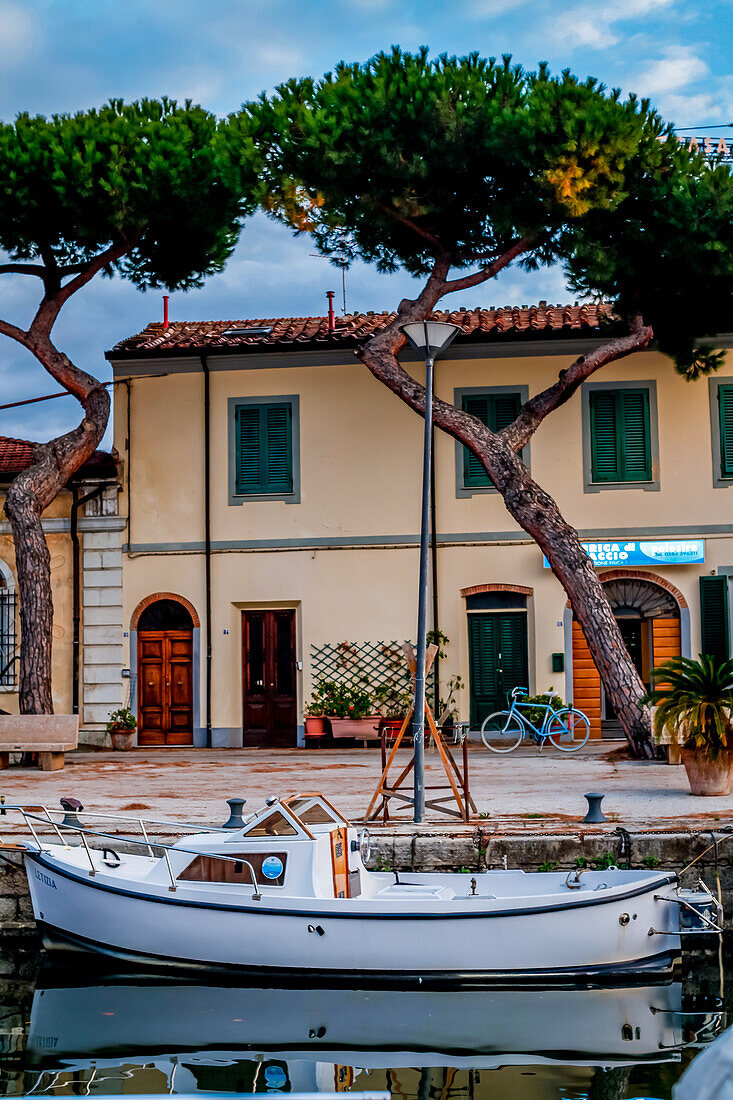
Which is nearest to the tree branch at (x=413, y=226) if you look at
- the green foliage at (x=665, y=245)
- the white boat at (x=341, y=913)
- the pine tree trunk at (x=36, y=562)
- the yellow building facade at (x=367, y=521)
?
the green foliage at (x=665, y=245)

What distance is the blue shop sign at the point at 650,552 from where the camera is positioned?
19.3 metres

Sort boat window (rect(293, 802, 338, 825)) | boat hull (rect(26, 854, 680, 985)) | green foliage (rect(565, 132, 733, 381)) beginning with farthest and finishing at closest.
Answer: green foliage (rect(565, 132, 733, 381)) < boat window (rect(293, 802, 338, 825)) < boat hull (rect(26, 854, 680, 985))

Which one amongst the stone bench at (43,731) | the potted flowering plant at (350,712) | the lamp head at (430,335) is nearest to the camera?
the lamp head at (430,335)

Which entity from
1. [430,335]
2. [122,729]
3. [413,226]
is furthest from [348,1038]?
[413,226]

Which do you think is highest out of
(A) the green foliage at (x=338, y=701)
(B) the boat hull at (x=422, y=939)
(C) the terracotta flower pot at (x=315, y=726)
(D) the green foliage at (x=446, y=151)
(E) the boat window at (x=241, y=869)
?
(D) the green foliage at (x=446, y=151)

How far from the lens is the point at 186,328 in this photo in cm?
2228

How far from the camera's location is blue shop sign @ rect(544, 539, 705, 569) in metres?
19.3

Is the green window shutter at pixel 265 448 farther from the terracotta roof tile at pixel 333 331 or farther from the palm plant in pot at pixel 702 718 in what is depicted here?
the palm plant in pot at pixel 702 718

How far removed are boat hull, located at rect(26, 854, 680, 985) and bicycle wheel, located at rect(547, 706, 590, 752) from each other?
380 inches

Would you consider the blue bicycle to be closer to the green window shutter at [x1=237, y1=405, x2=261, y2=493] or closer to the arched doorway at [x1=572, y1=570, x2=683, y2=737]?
the arched doorway at [x1=572, y1=570, x2=683, y2=737]

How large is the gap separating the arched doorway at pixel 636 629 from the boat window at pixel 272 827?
38.0 ft

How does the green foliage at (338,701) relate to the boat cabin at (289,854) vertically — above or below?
above

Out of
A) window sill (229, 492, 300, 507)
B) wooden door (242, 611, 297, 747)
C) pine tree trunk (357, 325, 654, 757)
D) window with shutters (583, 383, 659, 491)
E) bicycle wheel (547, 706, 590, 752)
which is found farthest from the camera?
window sill (229, 492, 300, 507)

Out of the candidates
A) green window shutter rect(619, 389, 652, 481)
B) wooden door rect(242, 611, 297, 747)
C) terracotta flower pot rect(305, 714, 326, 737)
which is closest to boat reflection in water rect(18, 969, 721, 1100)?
terracotta flower pot rect(305, 714, 326, 737)
